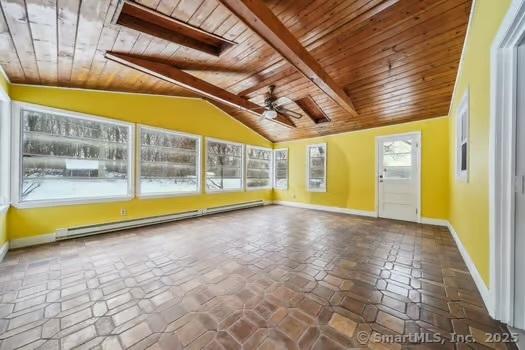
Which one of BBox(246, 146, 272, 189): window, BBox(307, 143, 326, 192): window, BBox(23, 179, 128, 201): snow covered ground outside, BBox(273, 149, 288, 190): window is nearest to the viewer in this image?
BBox(23, 179, 128, 201): snow covered ground outside

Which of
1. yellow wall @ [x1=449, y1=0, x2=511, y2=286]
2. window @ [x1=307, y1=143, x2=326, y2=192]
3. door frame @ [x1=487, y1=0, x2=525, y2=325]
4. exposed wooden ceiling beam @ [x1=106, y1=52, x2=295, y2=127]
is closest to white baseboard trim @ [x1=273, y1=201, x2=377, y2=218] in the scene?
window @ [x1=307, y1=143, x2=326, y2=192]

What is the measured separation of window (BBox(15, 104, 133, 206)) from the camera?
9.97 feet

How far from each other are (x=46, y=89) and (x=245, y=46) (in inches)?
126

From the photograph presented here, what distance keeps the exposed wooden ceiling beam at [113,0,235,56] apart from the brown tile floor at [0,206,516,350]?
105 inches

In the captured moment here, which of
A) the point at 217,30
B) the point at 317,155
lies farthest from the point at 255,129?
the point at 217,30

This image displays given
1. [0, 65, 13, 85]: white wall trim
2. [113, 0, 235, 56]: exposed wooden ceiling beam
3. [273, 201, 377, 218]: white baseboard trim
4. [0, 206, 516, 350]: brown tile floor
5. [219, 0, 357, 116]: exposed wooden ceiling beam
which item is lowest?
[0, 206, 516, 350]: brown tile floor

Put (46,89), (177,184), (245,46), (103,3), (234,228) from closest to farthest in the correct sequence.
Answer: (103,3), (245,46), (46,89), (234,228), (177,184)

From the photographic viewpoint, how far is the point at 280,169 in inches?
290

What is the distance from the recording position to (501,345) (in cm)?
128

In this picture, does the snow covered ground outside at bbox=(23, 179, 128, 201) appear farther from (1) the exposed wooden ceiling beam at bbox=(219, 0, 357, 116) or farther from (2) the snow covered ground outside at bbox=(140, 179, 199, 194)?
(1) the exposed wooden ceiling beam at bbox=(219, 0, 357, 116)

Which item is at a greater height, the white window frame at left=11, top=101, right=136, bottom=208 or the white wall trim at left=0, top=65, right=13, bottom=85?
the white wall trim at left=0, top=65, right=13, bottom=85

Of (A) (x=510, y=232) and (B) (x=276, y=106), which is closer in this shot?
(A) (x=510, y=232)

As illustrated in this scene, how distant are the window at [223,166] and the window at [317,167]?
223 cm

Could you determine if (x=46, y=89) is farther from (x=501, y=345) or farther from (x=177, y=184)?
(x=501, y=345)
